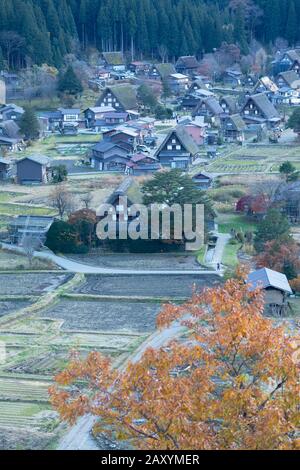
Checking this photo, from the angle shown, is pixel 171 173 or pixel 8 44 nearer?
pixel 171 173

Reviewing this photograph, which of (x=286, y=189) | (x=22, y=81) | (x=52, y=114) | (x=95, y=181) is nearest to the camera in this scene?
(x=286, y=189)

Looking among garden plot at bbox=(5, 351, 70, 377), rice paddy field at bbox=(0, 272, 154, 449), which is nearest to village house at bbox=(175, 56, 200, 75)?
rice paddy field at bbox=(0, 272, 154, 449)

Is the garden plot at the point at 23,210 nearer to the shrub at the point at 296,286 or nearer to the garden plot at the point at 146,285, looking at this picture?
the garden plot at the point at 146,285

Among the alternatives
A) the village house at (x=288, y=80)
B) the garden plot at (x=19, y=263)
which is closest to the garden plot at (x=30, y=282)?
the garden plot at (x=19, y=263)
